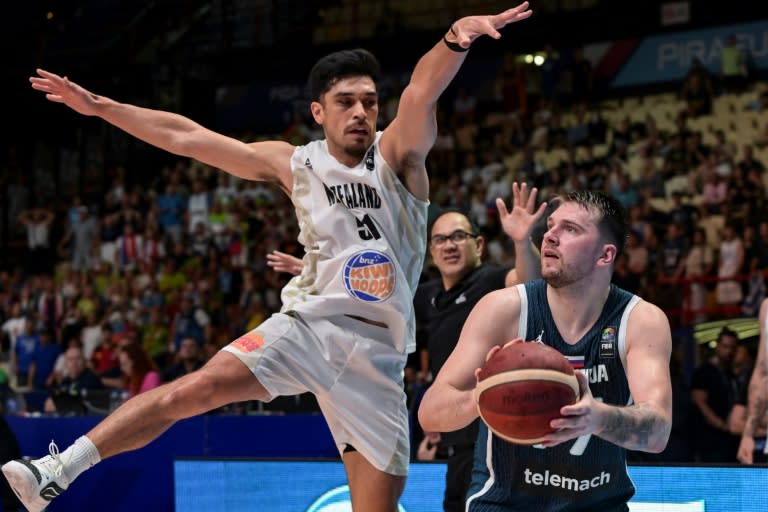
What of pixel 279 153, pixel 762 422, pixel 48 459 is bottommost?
pixel 762 422

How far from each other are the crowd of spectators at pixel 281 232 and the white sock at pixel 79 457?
652 cm

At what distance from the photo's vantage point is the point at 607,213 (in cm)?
412

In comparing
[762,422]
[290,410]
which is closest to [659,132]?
[290,410]

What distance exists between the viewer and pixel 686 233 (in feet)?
45.3

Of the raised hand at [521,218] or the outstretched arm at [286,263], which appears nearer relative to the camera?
the raised hand at [521,218]

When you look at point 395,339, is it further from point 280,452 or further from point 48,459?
point 280,452

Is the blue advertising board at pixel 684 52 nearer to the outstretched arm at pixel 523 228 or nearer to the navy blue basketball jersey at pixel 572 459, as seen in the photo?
the outstretched arm at pixel 523 228

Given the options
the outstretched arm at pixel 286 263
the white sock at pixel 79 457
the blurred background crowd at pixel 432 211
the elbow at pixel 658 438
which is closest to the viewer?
the elbow at pixel 658 438

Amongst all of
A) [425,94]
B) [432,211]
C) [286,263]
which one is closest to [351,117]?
[425,94]

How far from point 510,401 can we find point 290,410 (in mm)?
6414

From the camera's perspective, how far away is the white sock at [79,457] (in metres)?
4.48

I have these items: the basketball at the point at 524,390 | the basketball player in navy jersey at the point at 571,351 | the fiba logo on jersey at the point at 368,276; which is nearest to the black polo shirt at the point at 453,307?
the fiba logo on jersey at the point at 368,276

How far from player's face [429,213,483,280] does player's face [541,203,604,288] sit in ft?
8.75

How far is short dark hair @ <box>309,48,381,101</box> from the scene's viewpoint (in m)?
5.13
